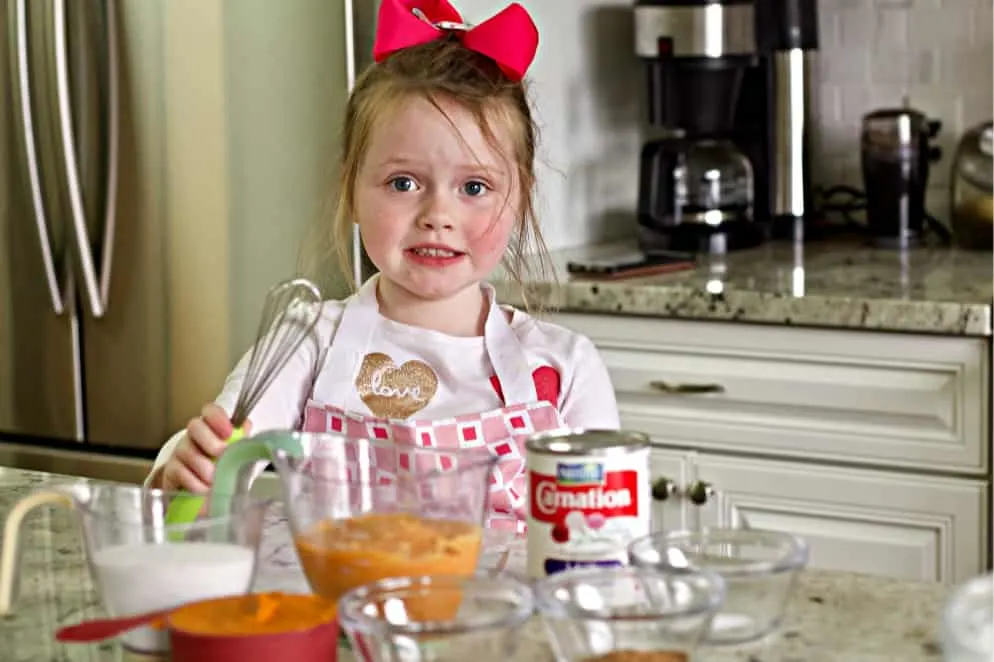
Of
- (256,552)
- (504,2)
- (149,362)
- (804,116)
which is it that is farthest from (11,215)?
(256,552)

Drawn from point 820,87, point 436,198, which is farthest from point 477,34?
point 820,87

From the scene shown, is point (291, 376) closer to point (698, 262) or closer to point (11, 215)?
point (698, 262)

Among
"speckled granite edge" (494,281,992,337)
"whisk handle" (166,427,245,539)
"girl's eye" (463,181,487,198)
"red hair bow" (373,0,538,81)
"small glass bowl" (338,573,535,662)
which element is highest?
"red hair bow" (373,0,538,81)

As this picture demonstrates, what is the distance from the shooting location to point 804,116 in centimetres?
309

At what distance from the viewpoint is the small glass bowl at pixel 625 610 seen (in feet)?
3.03

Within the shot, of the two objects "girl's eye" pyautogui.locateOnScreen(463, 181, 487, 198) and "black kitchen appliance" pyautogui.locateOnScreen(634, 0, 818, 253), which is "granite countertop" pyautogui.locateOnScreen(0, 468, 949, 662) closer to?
"girl's eye" pyautogui.locateOnScreen(463, 181, 487, 198)

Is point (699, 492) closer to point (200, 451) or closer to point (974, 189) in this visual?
point (974, 189)

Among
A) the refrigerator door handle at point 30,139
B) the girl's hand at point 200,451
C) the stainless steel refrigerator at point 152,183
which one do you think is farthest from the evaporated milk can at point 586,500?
the refrigerator door handle at point 30,139

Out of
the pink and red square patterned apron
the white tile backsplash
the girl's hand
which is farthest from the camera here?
the white tile backsplash

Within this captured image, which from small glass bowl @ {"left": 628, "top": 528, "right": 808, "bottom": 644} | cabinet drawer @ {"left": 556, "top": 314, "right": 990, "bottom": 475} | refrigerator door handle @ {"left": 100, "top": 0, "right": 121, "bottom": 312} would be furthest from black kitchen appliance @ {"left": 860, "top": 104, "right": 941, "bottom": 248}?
small glass bowl @ {"left": 628, "top": 528, "right": 808, "bottom": 644}

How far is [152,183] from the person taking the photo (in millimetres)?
2832

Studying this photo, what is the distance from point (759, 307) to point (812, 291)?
0.27 feet

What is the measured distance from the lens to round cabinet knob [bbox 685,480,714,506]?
8.30 feet

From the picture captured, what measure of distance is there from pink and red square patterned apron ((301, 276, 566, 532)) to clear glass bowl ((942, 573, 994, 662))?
0.59 meters
